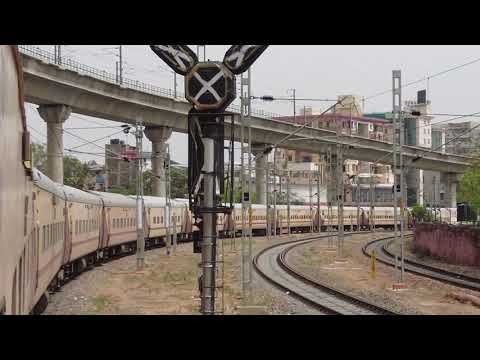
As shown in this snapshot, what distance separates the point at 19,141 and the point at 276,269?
30.8 metres

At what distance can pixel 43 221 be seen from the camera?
16.0m

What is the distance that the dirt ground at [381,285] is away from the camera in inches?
921

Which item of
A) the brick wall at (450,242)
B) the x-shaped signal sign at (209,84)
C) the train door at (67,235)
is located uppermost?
the x-shaped signal sign at (209,84)

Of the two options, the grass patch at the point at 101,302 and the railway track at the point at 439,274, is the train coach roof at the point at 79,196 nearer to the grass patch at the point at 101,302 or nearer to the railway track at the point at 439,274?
the grass patch at the point at 101,302

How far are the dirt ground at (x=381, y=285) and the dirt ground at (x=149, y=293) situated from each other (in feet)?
10.6

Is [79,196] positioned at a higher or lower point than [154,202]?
higher

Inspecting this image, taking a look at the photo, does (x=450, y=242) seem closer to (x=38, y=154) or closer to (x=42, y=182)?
(x=42, y=182)

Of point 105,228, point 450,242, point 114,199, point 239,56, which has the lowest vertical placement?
point 450,242

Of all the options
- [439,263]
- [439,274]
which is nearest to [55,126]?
[439,263]

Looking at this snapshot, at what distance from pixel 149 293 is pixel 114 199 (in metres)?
14.5

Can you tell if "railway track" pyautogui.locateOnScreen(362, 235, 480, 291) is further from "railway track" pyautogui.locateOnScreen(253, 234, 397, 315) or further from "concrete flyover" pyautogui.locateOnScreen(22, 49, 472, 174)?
"concrete flyover" pyautogui.locateOnScreen(22, 49, 472, 174)

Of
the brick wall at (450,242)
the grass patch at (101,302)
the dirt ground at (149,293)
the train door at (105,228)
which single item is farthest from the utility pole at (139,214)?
the brick wall at (450,242)
